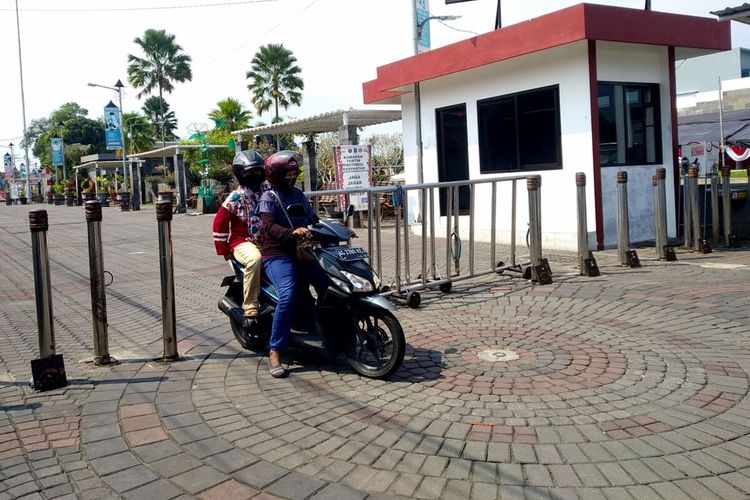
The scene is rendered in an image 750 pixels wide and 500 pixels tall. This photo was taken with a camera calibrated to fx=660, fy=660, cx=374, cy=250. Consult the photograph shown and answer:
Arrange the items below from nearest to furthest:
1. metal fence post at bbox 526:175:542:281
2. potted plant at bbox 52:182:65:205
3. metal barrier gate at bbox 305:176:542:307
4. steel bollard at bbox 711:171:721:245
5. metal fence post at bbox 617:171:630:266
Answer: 1. metal barrier gate at bbox 305:176:542:307
2. metal fence post at bbox 526:175:542:281
3. metal fence post at bbox 617:171:630:266
4. steel bollard at bbox 711:171:721:245
5. potted plant at bbox 52:182:65:205

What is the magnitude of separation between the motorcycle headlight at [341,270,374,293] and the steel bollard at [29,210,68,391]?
217 cm

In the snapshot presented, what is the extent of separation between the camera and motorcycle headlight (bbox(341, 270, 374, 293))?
4773 mm

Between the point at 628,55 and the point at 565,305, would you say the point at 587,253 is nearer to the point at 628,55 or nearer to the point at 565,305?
the point at 565,305

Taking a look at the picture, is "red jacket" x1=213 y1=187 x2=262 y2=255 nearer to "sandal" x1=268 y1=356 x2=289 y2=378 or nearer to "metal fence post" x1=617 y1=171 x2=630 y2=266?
"sandal" x1=268 y1=356 x2=289 y2=378

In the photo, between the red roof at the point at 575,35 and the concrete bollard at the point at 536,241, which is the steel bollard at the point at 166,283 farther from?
the red roof at the point at 575,35

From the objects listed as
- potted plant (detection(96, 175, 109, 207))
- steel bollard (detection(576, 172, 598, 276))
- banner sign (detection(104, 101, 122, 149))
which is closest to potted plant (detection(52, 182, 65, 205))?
potted plant (detection(96, 175, 109, 207))

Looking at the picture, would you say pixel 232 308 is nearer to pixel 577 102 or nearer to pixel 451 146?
pixel 577 102

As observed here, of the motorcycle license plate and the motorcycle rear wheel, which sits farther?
the motorcycle rear wheel

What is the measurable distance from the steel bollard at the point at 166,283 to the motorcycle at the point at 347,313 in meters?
0.72

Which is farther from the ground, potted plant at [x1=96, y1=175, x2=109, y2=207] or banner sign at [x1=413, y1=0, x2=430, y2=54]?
banner sign at [x1=413, y1=0, x2=430, y2=54]

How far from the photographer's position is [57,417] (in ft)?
14.0

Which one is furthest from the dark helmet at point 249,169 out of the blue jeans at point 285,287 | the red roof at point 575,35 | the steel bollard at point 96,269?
the red roof at point 575,35

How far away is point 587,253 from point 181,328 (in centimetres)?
536

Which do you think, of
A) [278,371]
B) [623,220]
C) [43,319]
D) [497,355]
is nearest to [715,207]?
[623,220]
